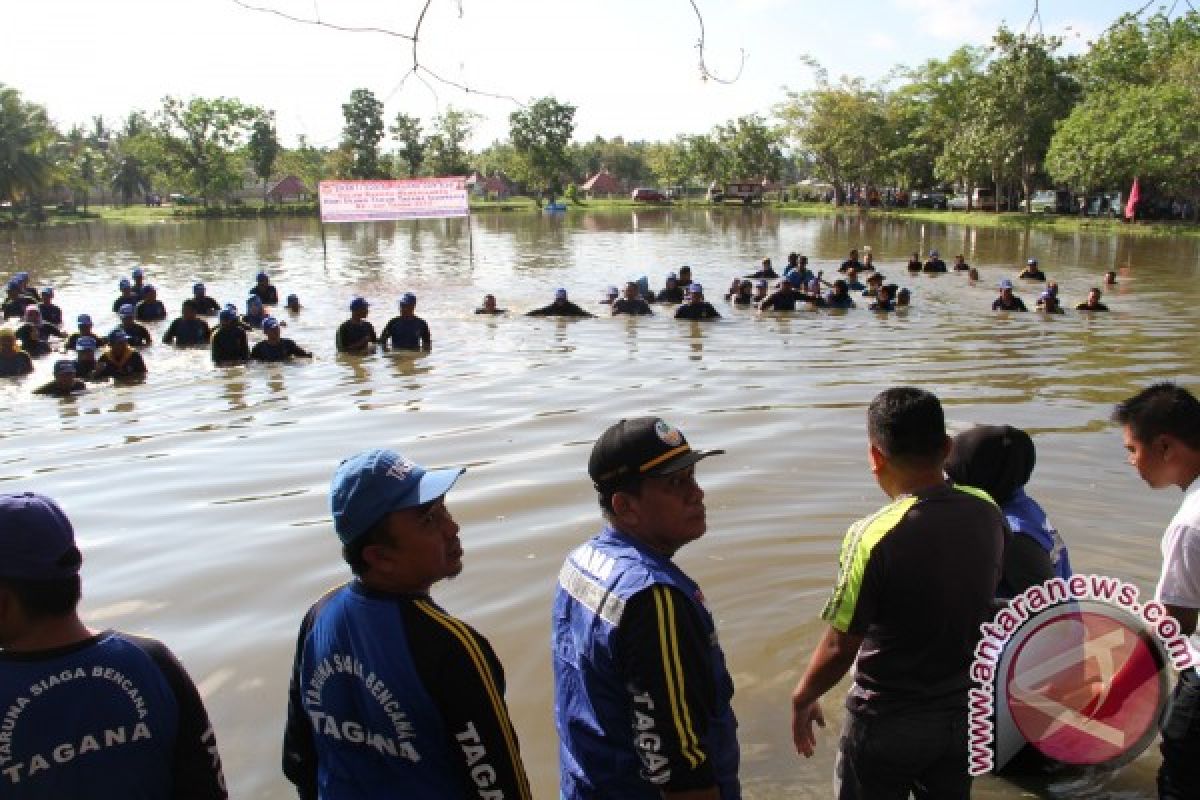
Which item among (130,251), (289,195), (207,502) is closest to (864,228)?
(130,251)

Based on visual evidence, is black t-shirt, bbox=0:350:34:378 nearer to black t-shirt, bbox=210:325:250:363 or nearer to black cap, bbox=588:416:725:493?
black t-shirt, bbox=210:325:250:363

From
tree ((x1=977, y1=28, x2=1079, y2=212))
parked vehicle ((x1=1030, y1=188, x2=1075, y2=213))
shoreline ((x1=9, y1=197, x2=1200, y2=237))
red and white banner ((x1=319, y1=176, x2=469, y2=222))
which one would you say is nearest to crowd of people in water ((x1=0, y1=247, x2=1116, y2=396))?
red and white banner ((x1=319, y1=176, x2=469, y2=222))

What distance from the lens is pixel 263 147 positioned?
79562 millimetres

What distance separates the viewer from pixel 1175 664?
2.66 m

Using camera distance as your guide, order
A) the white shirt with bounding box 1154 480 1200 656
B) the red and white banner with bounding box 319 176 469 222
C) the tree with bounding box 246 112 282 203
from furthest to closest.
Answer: the tree with bounding box 246 112 282 203 < the red and white banner with bounding box 319 176 469 222 < the white shirt with bounding box 1154 480 1200 656

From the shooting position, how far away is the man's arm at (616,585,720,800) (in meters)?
2.02

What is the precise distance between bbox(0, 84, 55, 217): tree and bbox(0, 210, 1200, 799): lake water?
172 ft

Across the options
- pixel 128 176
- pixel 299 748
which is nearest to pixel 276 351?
pixel 299 748

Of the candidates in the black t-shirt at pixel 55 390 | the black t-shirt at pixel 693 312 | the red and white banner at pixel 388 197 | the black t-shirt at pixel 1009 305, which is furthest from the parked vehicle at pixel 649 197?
the black t-shirt at pixel 55 390

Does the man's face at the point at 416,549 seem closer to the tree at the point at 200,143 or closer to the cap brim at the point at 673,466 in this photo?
the cap brim at the point at 673,466

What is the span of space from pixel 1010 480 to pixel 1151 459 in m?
0.45

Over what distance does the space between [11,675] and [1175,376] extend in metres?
14.0

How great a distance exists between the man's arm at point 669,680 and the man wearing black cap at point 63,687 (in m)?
1.07

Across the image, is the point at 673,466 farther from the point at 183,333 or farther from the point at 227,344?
the point at 183,333
